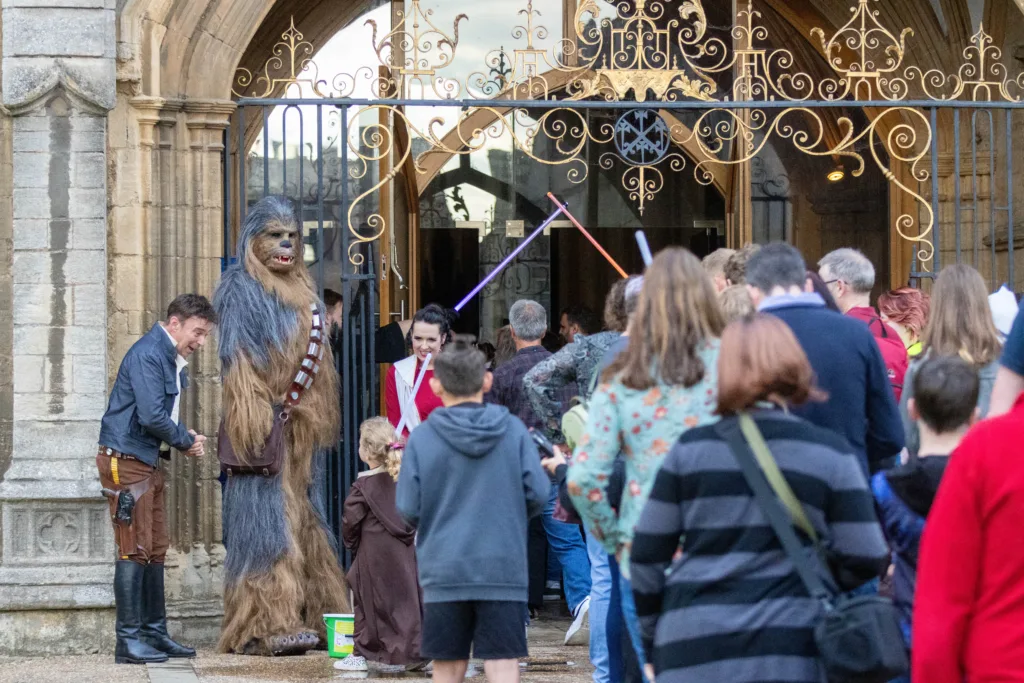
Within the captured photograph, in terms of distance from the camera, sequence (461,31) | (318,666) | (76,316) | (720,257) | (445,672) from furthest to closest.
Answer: (461,31)
(76,316)
(318,666)
(720,257)
(445,672)

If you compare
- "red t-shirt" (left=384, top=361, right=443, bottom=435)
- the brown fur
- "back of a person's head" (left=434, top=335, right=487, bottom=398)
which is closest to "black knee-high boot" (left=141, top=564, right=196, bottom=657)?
the brown fur

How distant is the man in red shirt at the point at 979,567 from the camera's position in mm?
3049

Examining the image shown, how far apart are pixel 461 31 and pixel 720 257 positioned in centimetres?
608

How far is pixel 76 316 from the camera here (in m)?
7.52

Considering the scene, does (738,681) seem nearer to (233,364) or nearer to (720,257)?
(720,257)

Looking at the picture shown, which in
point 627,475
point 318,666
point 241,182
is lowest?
point 318,666

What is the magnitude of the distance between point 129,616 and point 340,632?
37.3 inches

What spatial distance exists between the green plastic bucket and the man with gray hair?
1.20m

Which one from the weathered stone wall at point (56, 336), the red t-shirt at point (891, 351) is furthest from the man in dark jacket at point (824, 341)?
the weathered stone wall at point (56, 336)

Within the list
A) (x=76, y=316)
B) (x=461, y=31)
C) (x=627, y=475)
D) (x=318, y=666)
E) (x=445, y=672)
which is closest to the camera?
(x=627, y=475)

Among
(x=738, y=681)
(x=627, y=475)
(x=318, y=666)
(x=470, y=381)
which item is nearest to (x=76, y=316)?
(x=318, y=666)

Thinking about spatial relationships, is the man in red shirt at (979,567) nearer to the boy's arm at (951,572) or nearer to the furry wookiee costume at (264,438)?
the boy's arm at (951,572)

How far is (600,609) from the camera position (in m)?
5.86

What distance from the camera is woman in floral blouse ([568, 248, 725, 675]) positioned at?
4.07 m
